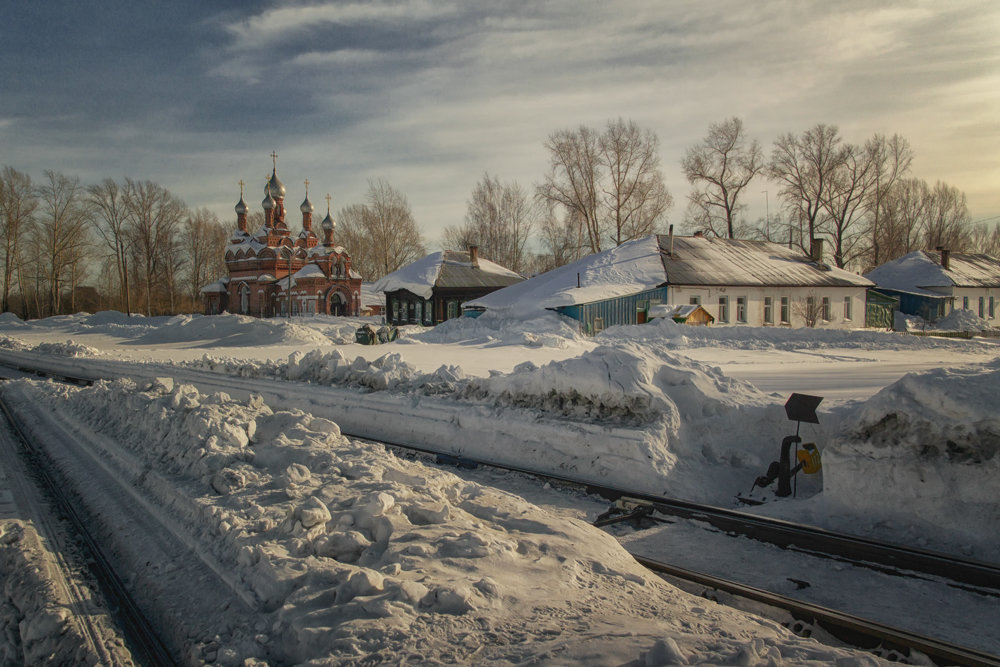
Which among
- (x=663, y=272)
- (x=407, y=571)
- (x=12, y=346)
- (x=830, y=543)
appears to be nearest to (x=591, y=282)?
(x=663, y=272)

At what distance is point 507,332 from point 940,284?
37.9m

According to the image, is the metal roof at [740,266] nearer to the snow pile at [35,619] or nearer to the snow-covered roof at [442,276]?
the snow-covered roof at [442,276]

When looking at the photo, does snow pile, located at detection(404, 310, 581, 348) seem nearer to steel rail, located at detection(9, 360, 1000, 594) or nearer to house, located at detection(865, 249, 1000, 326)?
steel rail, located at detection(9, 360, 1000, 594)

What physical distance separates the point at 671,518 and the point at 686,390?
3008 mm

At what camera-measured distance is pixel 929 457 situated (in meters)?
5.43

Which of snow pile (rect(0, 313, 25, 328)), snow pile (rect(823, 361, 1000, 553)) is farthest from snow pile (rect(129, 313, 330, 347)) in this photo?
snow pile (rect(823, 361, 1000, 553))

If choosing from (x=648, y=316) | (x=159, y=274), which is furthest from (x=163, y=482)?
(x=159, y=274)

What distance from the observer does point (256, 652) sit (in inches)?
126

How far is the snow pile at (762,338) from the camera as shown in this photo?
2439cm

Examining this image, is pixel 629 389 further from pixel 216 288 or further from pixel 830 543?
pixel 216 288

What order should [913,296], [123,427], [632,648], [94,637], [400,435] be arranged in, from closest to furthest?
[632,648] → [94,637] → [123,427] → [400,435] → [913,296]

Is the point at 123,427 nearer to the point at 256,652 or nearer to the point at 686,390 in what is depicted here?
the point at 256,652

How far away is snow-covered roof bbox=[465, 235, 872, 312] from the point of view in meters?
32.0

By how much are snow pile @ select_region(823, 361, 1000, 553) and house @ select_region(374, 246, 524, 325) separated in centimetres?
3708
